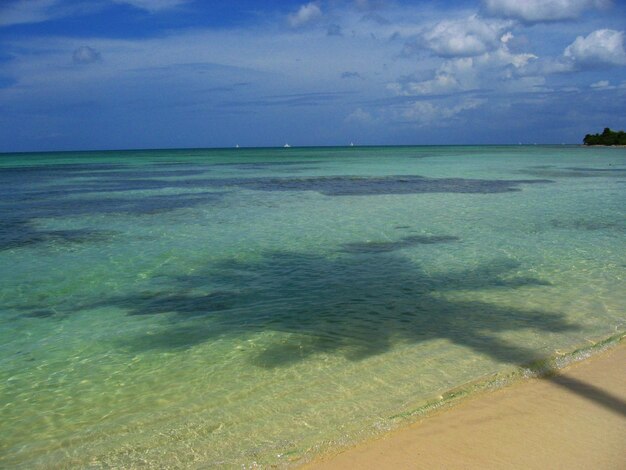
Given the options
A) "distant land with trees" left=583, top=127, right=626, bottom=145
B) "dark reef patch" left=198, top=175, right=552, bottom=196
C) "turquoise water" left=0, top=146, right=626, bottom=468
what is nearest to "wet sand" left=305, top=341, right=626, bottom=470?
"turquoise water" left=0, top=146, right=626, bottom=468

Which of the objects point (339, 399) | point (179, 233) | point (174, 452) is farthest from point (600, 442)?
point (179, 233)

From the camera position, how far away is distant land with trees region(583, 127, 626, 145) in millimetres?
91569

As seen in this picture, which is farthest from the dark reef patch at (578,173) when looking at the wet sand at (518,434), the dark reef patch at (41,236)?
the wet sand at (518,434)

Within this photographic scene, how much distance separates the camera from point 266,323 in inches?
282

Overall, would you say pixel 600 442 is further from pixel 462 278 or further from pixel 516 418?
pixel 462 278

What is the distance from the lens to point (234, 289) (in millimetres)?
8781

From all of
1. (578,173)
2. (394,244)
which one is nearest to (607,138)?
(578,173)

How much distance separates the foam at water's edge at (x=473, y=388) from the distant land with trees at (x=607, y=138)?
320 feet

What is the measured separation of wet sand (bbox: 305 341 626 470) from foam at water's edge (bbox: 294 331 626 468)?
0.24 ft

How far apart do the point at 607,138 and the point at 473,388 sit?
10346 centimetres

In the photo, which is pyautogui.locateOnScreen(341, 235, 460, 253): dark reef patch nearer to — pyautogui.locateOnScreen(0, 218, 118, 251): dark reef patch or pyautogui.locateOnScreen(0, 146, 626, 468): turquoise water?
pyautogui.locateOnScreen(0, 146, 626, 468): turquoise water

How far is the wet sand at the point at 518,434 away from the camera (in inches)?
159

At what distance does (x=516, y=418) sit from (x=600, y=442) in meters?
0.64

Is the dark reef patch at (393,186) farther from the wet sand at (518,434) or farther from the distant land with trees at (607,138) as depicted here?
the distant land with trees at (607,138)
